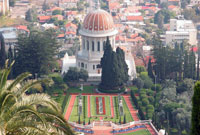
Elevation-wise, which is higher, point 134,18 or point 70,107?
point 134,18

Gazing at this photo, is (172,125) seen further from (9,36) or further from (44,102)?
(9,36)

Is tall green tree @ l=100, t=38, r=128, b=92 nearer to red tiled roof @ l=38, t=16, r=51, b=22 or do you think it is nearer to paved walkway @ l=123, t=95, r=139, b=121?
paved walkway @ l=123, t=95, r=139, b=121

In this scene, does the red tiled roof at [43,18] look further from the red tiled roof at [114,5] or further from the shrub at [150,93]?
the shrub at [150,93]

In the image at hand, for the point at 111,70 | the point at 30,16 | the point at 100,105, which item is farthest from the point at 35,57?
the point at 30,16

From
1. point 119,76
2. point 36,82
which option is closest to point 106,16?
point 119,76

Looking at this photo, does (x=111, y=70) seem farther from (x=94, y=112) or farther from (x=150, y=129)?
(x=150, y=129)

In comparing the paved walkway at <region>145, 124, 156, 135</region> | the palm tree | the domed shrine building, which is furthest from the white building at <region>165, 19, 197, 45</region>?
the palm tree
